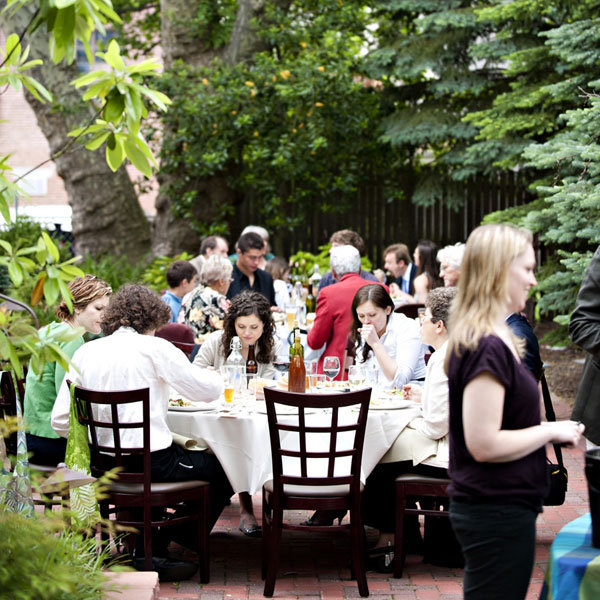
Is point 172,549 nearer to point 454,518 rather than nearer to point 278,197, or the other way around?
point 454,518

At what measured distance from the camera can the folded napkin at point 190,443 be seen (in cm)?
530

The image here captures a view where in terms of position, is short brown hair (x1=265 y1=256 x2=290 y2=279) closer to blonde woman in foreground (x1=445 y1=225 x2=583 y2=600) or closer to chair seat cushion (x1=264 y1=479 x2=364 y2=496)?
chair seat cushion (x1=264 y1=479 x2=364 y2=496)

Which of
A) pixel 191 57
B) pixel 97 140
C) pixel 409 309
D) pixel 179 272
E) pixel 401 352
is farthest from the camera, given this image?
pixel 191 57

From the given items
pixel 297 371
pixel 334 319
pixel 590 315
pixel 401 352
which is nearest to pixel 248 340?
pixel 297 371

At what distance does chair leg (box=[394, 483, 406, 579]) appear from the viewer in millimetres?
5156

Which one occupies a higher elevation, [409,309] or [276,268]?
[276,268]

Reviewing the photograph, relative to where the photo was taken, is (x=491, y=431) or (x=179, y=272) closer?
(x=491, y=431)

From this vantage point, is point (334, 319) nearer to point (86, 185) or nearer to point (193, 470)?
point (193, 470)

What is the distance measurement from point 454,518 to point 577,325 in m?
1.89

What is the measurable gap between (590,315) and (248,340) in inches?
94.2

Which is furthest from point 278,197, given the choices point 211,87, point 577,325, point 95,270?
point 577,325

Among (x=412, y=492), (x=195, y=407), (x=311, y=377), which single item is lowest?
(x=412, y=492)

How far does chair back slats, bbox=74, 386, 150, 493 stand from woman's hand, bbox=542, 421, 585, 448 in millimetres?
2407

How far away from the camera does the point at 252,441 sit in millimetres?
5223
